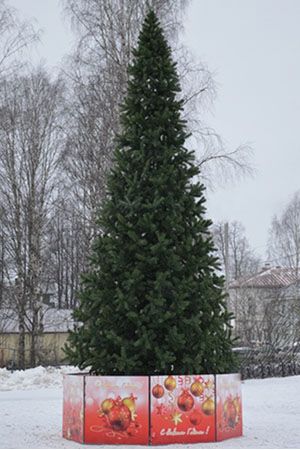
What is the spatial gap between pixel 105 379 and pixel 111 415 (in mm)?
491

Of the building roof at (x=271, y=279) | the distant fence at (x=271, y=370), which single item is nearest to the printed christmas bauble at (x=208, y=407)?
the distant fence at (x=271, y=370)

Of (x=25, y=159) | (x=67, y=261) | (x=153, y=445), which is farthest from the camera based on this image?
(x=67, y=261)

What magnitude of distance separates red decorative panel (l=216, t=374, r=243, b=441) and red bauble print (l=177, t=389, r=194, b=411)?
45cm

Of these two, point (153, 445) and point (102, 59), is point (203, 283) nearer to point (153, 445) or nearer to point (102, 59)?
point (153, 445)

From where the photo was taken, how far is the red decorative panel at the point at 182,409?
10172 millimetres

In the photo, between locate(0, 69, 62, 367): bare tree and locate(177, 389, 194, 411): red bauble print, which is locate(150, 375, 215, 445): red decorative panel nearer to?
locate(177, 389, 194, 411): red bauble print

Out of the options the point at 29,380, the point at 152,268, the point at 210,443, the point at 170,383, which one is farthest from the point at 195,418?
the point at 29,380

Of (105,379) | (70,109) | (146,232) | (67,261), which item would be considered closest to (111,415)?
(105,379)

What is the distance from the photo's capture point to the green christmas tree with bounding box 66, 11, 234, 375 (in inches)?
414

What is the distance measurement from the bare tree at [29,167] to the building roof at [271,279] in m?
20.0

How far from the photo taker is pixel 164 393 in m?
10.3

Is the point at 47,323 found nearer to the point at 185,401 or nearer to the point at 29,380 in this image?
the point at 29,380

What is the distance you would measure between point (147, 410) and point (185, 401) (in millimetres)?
556

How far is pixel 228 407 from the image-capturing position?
10.8m
